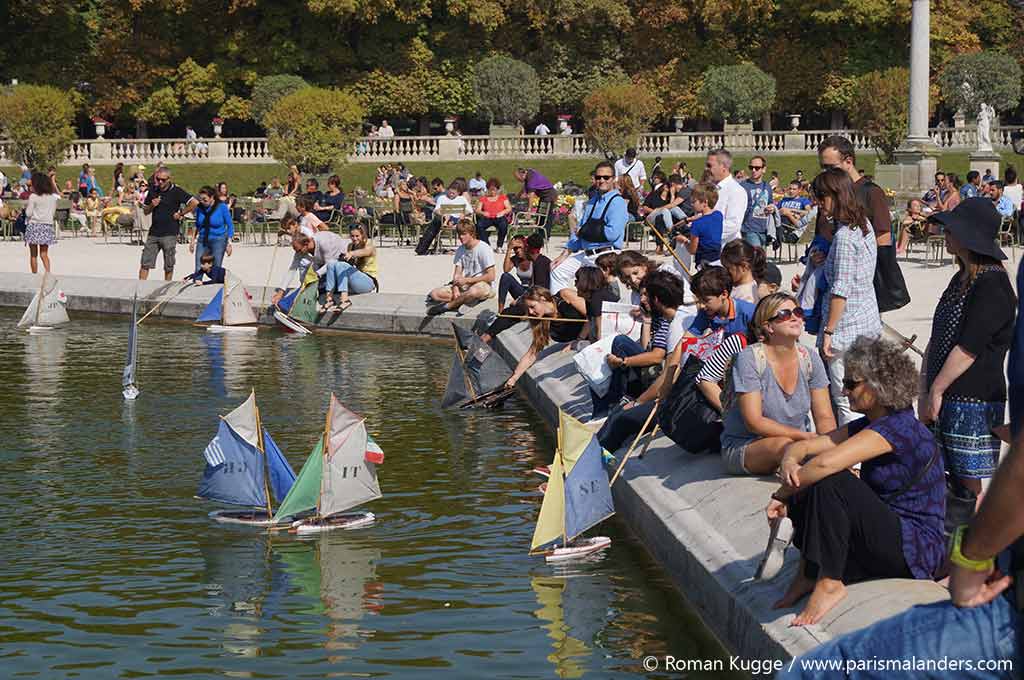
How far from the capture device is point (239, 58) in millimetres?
51156

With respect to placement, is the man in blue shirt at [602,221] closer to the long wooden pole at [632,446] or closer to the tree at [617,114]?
the long wooden pole at [632,446]

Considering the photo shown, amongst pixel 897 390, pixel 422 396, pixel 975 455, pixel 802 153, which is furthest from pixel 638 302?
pixel 802 153

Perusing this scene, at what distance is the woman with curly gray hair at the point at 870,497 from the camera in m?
6.08

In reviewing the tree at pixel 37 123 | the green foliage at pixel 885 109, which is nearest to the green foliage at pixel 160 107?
the tree at pixel 37 123

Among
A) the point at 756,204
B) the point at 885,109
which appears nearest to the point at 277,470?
the point at 756,204

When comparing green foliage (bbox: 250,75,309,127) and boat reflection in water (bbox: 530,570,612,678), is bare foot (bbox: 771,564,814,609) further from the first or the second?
green foliage (bbox: 250,75,309,127)

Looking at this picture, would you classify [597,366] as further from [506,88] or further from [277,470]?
[506,88]

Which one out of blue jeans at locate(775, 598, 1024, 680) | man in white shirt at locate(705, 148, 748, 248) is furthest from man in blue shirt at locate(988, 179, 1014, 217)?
blue jeans at locate(775, 598, 1024, 680)

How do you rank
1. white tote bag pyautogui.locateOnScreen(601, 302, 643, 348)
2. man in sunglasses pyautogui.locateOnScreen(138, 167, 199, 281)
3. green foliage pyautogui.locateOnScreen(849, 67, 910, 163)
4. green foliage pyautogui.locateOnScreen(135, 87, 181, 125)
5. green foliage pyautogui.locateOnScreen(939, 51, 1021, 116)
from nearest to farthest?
white tote bag pyautogui.locateOnScreen(601, 302, 643, 348)
man in sunglasses pyautogui.locateOnScreen(138, 167, 199, 281)
green foliage pyautogui.locateOnScreen(849, 67, 910, 163)
green foliage pyautogui.locateOnScreen(939, 51, 1021, 116)
green foliage pyautogui.locateOnScreen(135, 87, 181, 125)

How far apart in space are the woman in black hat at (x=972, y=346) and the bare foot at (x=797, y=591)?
122cm

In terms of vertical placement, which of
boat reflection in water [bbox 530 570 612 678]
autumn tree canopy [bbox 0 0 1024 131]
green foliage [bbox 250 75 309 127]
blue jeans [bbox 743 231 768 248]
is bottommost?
boat reflection in water [bbox 530 570 612 678]

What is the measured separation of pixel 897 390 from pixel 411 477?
460 cm

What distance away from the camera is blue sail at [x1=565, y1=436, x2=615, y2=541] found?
8.21 meters

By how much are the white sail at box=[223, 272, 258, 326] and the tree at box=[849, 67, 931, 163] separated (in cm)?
2688
